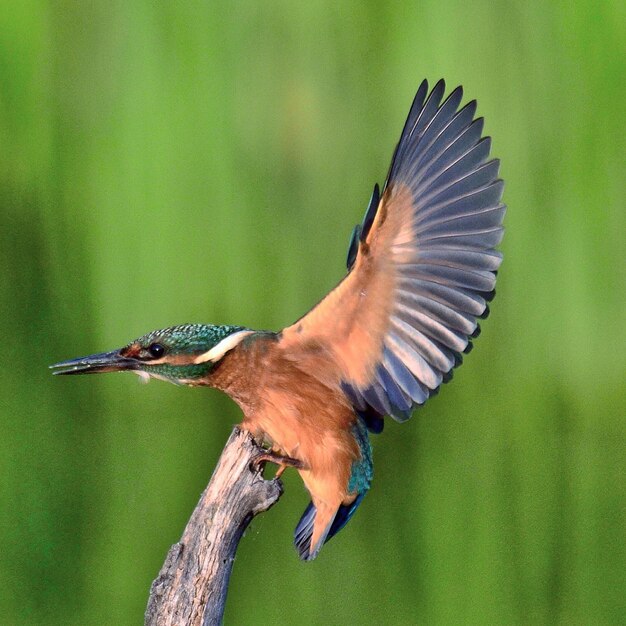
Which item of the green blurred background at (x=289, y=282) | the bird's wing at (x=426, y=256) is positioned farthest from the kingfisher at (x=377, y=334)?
the green blurred background at (x=289, y=282)

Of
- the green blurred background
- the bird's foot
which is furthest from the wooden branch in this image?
the green blurred background

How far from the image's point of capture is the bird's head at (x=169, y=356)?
2.43 ft

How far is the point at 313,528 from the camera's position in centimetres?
80

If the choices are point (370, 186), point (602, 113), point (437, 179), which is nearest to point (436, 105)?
point (437, 179)

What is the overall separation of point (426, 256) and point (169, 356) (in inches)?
8.4

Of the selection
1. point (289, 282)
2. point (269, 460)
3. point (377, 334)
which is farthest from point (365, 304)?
point (289, 282)

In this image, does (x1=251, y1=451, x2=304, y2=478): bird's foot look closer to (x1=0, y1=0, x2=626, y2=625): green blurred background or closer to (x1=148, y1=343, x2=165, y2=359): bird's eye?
(x1=148, y1=343, x2=165, y2=359): bird's eye

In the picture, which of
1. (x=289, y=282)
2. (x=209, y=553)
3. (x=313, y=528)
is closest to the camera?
(x=209, y=553)

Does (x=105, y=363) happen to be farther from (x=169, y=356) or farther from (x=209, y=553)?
(x=209, y=553)

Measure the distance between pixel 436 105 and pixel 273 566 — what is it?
2.15ft

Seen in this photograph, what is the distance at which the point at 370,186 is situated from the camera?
1145mm

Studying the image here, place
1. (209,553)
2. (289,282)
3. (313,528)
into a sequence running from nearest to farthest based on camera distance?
(209,553) → (313,528) → (289,282)

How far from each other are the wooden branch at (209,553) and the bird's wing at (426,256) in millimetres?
126

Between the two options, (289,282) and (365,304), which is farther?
(289,282)
